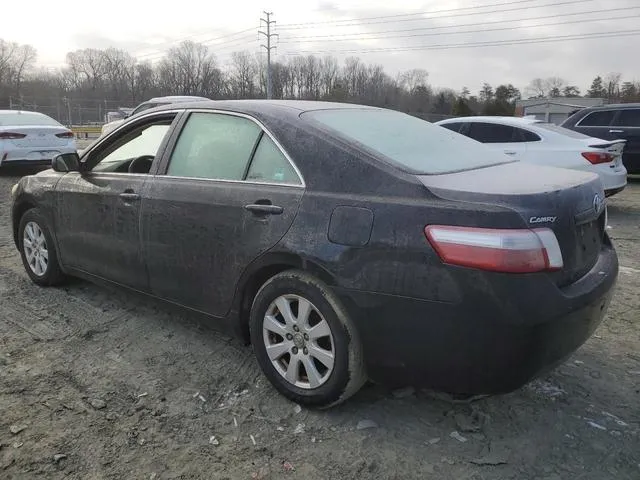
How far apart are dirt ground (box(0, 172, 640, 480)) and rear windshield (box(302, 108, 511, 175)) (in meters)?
1.24

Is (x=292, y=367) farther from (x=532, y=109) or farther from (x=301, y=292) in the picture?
(x=532, y=109)

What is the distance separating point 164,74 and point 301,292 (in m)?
87.6

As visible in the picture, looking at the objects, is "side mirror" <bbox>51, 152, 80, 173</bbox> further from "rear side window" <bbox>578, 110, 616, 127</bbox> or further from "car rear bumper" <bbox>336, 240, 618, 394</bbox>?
"rear side window" <bbox>578, 110, 616, 127</bbox>

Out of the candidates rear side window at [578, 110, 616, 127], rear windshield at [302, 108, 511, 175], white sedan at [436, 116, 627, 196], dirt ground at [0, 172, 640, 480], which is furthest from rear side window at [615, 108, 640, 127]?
rear windshield at [302, 108, 511, 175]

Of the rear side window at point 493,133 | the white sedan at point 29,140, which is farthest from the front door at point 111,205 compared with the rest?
the white sedan at point 29,140

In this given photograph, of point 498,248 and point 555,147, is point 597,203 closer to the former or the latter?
point 498,248

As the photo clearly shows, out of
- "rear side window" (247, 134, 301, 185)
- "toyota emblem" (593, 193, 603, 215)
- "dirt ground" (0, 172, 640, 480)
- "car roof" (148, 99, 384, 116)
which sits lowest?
"dirt ground" (0, 172, 640, 480)

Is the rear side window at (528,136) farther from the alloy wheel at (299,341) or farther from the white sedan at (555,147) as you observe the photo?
the alloy wheel at (299,341)

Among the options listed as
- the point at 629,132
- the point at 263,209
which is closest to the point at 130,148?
the point at 263,209

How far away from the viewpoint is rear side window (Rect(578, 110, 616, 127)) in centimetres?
1142

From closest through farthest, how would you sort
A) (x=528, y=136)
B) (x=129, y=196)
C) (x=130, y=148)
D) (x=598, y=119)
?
(x=129, y=196) → (x=130, y=148) → (x=528, y=136) → (x=598, y=119)

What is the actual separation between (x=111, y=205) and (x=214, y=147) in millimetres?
921

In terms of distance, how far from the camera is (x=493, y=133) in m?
8.49

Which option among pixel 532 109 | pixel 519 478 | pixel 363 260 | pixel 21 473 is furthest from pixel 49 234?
pixel 532 109
